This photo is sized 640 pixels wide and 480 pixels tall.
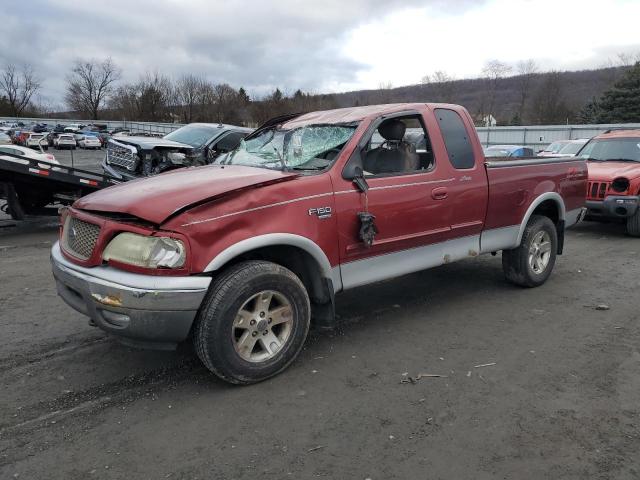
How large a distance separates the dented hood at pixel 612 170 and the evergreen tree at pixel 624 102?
3915 cm

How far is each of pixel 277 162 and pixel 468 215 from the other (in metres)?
1.88

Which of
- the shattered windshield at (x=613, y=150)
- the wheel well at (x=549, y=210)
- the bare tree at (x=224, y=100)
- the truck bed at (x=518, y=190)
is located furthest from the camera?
the bare tree at (x=224, y=100)

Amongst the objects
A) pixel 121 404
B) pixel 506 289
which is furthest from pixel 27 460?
pixel 506 289

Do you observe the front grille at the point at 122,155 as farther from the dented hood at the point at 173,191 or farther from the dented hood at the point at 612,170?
the dented hood at the point at 612,170

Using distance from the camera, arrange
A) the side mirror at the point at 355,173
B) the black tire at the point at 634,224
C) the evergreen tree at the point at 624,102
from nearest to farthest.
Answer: the side mirror at the point at 355,173, the black tire at the point at 634,224, the evergreen tree at the point at 624,102

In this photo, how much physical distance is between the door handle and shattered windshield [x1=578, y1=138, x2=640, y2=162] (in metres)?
6.68

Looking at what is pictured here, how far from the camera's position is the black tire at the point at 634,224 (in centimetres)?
883

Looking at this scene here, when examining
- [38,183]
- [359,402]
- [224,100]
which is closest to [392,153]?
[359,402]

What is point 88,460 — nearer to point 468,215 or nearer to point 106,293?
point 106,293

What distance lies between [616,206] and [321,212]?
7.03 metres

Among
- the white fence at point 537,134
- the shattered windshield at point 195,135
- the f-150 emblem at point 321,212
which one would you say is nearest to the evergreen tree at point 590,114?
the white fence at point 537,134

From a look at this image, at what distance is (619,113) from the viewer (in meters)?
43.5

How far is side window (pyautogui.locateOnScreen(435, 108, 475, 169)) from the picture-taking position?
4820 mm

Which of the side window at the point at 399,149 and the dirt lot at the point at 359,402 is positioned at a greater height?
the side window at the point at 399,149
